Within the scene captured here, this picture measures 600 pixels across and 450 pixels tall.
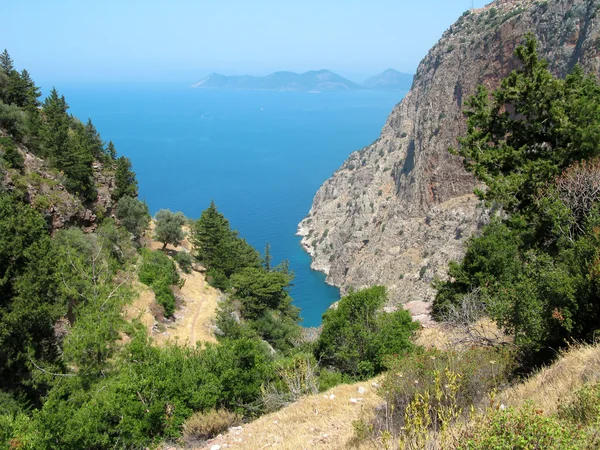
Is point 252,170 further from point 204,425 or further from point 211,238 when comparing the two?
point 204,425

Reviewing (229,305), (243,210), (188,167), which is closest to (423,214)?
(229,305)

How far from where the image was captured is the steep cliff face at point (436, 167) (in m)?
42.2

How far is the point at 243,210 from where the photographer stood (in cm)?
9881

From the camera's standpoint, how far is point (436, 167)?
52875mm

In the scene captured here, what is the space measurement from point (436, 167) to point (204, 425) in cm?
4889

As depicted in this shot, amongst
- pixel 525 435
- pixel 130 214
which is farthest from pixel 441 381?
pixel 130 214

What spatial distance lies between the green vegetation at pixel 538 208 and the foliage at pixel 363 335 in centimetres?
218

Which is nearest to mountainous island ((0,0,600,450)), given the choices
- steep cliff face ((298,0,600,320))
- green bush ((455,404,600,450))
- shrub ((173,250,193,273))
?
green bush ((455,404,600,450))

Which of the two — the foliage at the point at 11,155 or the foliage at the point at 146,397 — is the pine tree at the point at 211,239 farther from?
the foliage at the point at 146,397

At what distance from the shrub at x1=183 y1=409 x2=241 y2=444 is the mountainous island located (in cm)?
4

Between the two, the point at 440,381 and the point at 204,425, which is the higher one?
the point at 440,381

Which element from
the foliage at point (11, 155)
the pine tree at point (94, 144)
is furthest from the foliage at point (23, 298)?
the pine tree at point (94, 144)

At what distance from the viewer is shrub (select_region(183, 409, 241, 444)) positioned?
927 cm

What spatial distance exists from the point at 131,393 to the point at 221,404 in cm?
217
